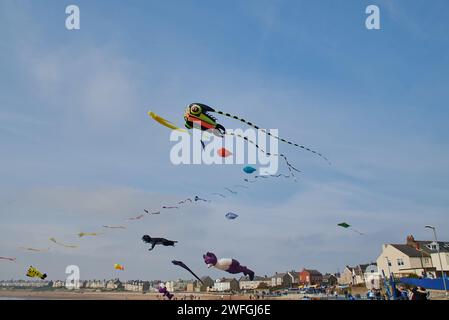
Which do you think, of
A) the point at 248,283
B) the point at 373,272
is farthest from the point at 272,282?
the point at 373,272

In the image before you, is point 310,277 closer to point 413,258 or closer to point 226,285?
point 226,285

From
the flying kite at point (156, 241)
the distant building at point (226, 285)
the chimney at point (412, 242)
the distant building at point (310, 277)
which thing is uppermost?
the chimney at point (412, 242)

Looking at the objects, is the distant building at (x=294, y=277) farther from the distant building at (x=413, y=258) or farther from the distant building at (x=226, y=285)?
the distant building at (x=413, y=258)

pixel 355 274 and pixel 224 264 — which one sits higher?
pixel 224 264

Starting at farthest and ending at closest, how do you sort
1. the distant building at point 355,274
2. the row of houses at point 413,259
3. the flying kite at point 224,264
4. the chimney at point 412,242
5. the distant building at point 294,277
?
1. the distant building at point 294,277
2. the distant building at point 355,274
3. the chimney at point 412,242
4. the row of houses at point 413,259
5. the flying kite at point 224,264

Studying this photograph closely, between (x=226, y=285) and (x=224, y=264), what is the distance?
126 meters

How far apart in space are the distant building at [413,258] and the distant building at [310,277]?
55522 millimetres

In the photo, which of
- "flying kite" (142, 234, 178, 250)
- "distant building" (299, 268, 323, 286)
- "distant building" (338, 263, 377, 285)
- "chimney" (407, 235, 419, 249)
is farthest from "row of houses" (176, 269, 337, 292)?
"flying kite" (142, 234, 178, 250)

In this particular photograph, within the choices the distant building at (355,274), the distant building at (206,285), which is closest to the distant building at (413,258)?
the distant building at (355,274)

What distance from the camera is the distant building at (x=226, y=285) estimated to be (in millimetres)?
153875

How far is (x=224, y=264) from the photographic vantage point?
125 feet

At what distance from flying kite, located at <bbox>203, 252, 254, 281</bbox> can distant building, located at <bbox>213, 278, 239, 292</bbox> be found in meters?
118

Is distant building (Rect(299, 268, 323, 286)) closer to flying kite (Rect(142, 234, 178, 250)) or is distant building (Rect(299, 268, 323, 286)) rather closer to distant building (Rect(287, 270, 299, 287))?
distant building (Rect(287, 270, 299, 287))

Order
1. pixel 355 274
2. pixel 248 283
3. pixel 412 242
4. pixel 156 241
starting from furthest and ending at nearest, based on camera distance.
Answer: pixel 248 283 < pixel 355 274 < pixel 412 242 < pixel 156 241
